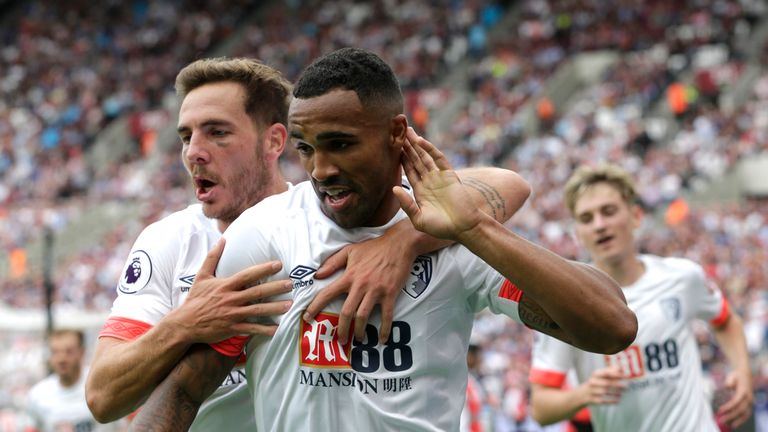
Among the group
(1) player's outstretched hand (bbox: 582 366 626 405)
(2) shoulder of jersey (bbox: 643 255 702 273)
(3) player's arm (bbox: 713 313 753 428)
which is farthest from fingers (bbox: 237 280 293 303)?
(2) shoulder of jersey (bbox: 643 255 702 273)

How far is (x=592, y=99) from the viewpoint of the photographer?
26312mm

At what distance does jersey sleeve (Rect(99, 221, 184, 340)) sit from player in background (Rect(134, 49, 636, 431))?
48 centimetres

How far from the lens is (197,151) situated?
400cm

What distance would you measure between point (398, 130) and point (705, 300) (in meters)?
3.64

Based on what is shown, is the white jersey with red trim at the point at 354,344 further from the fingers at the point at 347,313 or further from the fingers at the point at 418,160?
the fingers at the point at 418,160

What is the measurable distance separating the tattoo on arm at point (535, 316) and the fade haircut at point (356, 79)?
692 millimetres

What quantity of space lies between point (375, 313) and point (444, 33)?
1180 inches

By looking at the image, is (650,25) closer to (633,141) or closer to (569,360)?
(633,141)

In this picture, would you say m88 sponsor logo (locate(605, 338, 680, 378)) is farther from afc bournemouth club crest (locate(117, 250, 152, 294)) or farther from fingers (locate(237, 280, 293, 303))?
fingers (locate(237, 280, 293, 303))

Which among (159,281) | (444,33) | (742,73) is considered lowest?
(159,281)

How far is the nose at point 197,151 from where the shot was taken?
4.00m

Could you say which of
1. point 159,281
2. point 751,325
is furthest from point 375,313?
point 751,325

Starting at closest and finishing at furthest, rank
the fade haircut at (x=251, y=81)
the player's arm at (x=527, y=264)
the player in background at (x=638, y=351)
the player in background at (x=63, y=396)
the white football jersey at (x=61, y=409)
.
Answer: the player's arm at (x=527, y=264) → the fade haircut at (x=251, y=81) → the player in background at (x=638, y=351) → the player in background at (x=63, y=396) → the white football jersey at (x=61, y=409)

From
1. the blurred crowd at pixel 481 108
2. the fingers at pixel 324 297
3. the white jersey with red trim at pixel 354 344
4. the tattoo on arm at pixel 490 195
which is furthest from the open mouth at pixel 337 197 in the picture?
the blurred crowd at pixel 481 108
